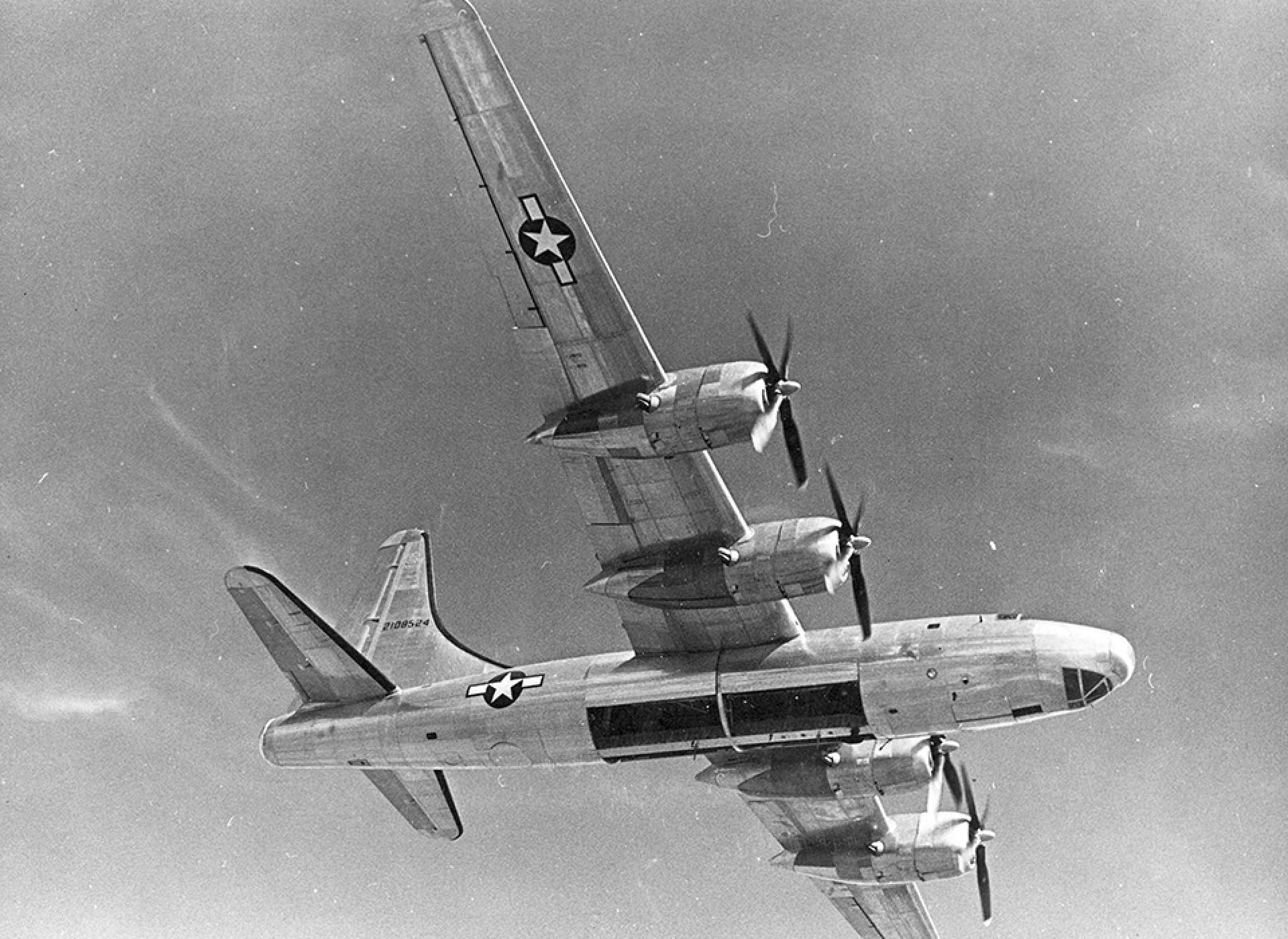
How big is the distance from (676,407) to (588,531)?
4498 mm

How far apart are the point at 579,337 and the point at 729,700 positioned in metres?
7.34

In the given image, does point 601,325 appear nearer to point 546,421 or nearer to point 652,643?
point 546,421

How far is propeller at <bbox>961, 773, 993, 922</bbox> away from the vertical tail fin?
411 inches

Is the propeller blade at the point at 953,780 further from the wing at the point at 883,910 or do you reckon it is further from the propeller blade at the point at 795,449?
the propeller blade at the point at 795,449

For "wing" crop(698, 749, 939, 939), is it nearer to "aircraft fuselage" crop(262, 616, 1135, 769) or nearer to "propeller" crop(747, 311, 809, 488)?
"aircraft fuselage" crop(262, 616, 1135, 769)

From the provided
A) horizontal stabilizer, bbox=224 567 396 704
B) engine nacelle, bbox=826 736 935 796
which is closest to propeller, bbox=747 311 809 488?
engine nacelle, bbox=826 736 935 796

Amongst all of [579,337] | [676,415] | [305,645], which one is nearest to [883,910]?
[305,645]

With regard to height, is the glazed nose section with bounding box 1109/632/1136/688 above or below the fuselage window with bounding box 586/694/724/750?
above

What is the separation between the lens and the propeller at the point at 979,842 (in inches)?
1147

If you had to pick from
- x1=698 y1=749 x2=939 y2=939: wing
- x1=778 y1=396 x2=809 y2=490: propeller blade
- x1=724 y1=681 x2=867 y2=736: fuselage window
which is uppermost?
x1=778 y1=396 x2=809 y2=490: propeller blade

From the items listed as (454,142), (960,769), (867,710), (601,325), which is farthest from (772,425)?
(960,769)

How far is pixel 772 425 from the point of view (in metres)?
23.4

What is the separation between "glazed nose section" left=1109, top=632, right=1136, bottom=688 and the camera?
23.4m

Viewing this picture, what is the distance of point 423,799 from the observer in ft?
100
